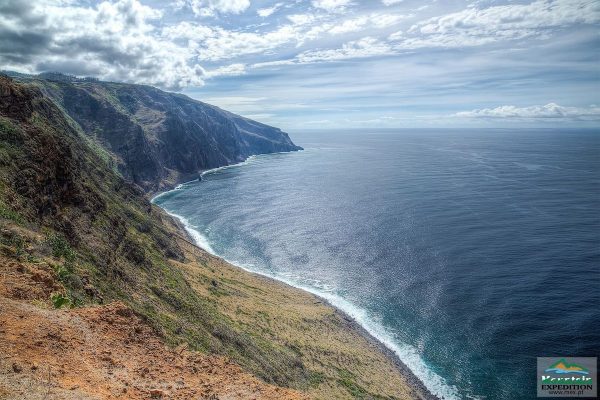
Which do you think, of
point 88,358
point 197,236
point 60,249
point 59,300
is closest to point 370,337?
point 60,249

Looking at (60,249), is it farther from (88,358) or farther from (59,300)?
(88,358)

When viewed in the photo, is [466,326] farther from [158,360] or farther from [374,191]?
[374,191]

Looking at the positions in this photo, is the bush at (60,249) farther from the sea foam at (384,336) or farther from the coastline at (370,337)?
the sea foam at (384,336)

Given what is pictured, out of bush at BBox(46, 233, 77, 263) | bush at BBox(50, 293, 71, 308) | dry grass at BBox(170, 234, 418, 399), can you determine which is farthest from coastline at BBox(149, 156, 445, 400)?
bush at BBox(50, 293, 71, 308)

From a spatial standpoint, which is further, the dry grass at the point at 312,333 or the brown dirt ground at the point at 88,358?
the dry grass at the point at 312,333

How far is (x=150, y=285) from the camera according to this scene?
3816cm

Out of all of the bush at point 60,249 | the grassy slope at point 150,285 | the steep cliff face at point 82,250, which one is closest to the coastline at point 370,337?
the grassy slope at point 150,285

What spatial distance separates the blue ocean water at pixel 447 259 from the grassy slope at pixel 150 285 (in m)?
10.8

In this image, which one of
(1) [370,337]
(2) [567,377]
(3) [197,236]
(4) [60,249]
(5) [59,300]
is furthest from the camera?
(3) [197,236]

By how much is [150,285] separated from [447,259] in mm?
67738

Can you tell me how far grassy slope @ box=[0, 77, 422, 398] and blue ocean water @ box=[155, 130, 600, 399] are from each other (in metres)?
10.8

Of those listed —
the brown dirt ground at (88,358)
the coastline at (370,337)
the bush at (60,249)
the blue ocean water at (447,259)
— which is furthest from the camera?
the blue ocean water at (447,259)

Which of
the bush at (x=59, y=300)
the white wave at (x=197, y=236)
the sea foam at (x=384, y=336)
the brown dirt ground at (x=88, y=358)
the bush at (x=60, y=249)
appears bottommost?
the sea foam at (x=384, y=336)

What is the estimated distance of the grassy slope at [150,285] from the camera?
91.6 feet
